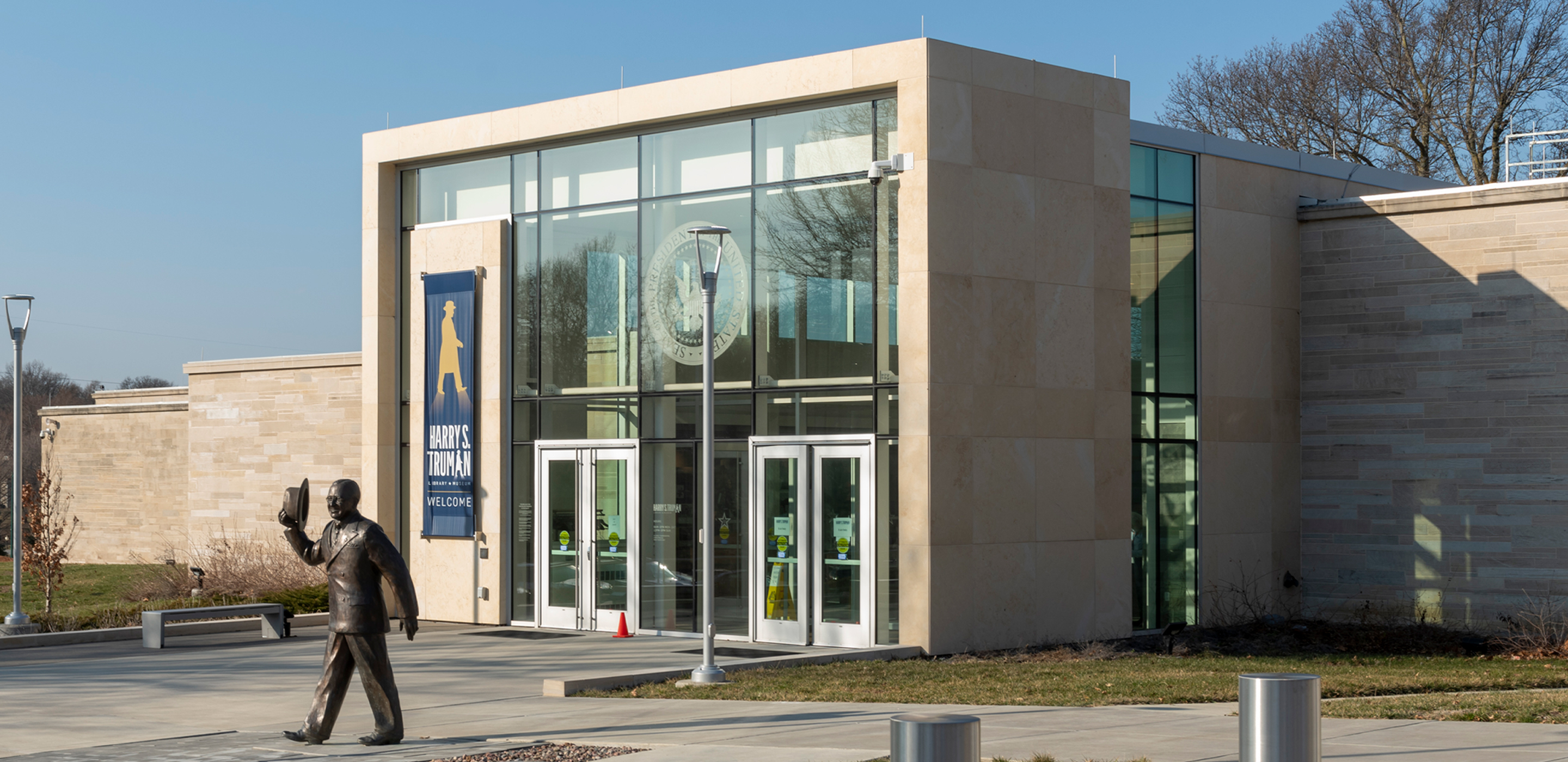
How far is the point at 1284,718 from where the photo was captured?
7.46 m

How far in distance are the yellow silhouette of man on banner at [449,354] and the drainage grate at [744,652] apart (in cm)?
663

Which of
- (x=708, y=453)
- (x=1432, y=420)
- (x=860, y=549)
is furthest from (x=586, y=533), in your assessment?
(x=1432, y=420)

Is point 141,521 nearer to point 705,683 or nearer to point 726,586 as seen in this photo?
point 726,586

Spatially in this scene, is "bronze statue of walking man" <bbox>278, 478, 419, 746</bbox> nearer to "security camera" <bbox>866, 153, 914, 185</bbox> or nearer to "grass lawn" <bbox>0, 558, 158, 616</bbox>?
"security camera" <bbox>866, 153, 914, 185</bbox>

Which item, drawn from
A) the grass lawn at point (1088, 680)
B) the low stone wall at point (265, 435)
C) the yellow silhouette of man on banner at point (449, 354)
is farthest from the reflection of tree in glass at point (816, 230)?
the low stone wall at point (265, 435)

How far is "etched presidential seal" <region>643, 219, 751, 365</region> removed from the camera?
67.1 feet

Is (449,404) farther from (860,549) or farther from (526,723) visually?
(526,723)

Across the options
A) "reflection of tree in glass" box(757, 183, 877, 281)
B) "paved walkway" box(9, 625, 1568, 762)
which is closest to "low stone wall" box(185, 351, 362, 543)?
"paved walkway" box(9, 625, 1568, 762)

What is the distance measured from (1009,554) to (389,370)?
11.0 metres

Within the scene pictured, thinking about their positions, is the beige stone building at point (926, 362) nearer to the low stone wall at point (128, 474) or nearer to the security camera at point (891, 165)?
the security camera at point (891, 165)

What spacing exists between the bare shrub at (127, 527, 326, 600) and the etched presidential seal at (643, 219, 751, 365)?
834cm

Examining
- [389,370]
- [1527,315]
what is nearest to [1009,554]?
[1527,315]

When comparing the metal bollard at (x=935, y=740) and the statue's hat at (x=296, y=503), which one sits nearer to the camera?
the metal bollard at (x=935, y=740)

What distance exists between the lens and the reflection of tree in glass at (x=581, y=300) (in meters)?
21.8
